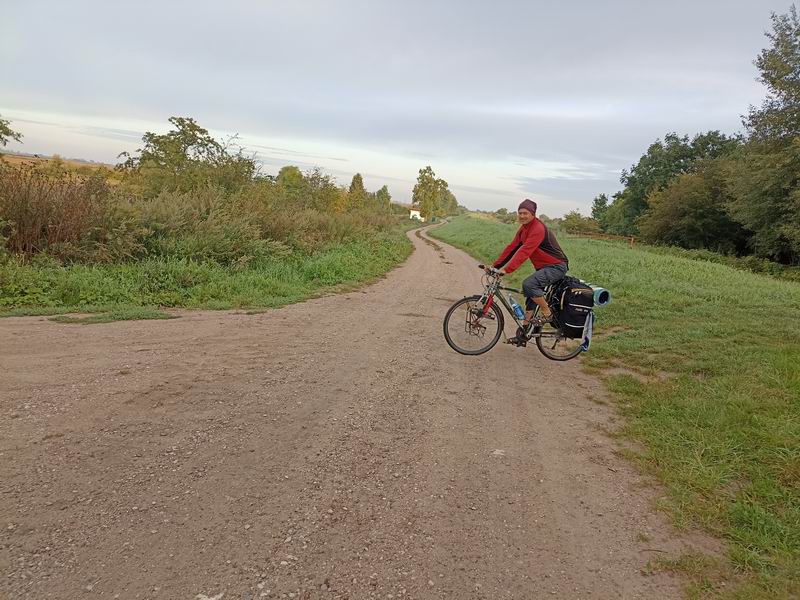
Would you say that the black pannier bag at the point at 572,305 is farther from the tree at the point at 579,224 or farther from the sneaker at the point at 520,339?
the tree at the point at 579,224

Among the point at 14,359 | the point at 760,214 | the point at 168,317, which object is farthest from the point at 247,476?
the point at 760,214

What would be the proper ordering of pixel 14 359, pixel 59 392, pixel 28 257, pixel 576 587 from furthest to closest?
pixel 28 257 → pixel 14 359 → pixel 59 392 → pixel 576 587

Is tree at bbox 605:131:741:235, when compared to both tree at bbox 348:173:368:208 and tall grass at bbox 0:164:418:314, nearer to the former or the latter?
tree at bbox 348:173:368:208

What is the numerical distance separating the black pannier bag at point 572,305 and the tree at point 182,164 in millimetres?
14185

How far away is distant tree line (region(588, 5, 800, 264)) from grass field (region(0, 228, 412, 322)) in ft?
85.0

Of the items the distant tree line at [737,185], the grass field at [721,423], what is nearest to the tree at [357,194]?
the distant tree line at [737,185]

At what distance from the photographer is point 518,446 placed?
3.76 meters

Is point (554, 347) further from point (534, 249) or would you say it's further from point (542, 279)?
point (534, 249)

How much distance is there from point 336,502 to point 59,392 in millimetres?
2930

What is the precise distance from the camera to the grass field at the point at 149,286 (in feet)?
23.8

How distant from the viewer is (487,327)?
6234 millimetres

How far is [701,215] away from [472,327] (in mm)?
42677

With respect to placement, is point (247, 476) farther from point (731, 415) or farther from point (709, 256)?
point (709, 256)

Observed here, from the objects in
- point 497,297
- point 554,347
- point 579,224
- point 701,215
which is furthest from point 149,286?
point 579,224
